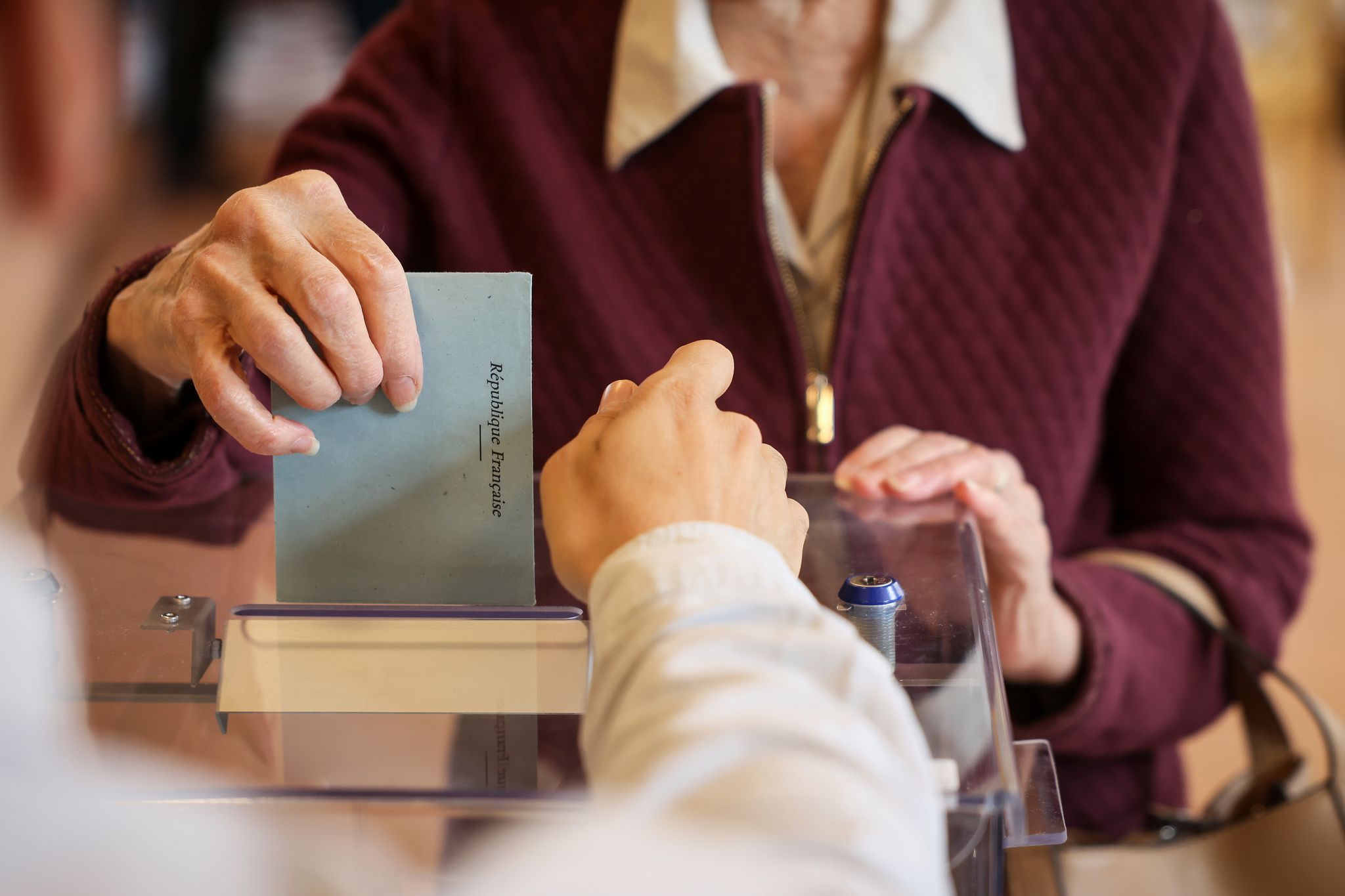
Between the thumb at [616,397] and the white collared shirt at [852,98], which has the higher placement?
the white collared shirt at [852,98]

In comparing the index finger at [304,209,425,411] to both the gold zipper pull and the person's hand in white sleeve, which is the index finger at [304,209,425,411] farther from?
the gold zipper pull

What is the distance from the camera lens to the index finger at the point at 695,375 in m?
0.55

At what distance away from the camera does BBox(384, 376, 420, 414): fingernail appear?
55 centimetres

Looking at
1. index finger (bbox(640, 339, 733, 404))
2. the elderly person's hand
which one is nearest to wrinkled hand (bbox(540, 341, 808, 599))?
index finger (bbox(640, 339, 733, 404))

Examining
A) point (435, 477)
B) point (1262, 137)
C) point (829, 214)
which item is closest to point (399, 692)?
point (435, 477)

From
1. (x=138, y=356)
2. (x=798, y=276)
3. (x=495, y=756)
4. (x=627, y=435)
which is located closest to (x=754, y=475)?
(x=627, y=435)

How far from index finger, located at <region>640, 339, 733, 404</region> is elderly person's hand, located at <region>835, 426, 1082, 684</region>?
0.20 m

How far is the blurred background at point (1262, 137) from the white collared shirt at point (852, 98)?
992 mm

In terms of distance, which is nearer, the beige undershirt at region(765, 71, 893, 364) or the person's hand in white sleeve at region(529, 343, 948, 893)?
the person's hand in white sleeve at region(529, 343, 948, 893)

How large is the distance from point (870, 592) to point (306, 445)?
0.27 metres

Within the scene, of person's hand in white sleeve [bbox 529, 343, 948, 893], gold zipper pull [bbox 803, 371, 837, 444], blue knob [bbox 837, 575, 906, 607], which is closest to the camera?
person's hand in white sleeve [bbox 529, 343, 948, 893]

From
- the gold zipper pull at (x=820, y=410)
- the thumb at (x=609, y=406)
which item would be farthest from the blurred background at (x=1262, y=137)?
the thumb at (x=609, y=406)

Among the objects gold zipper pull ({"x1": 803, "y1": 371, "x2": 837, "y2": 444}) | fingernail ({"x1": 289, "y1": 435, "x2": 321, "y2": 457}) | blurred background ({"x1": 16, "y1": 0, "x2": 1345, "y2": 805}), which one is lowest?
fingernail ({"x1": 289, "y1": 435, "x2": 321, "y2": 457})

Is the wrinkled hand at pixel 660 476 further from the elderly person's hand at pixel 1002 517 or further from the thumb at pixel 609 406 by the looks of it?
the elderly person's hand at pixel 1002 517
